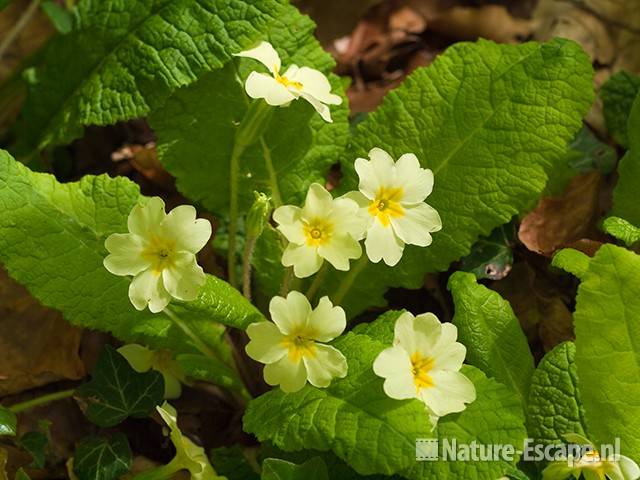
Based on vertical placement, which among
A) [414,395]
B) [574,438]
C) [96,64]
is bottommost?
[574,438]

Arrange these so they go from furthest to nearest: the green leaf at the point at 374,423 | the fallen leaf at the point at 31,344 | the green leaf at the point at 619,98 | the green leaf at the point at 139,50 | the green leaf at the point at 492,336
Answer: the green leaf at the point at 619,98
the fallen leaf at the point at 31,344
the green leaf at the point at 139,50
the green leaf at the point at 492,336
the green leaf at the point at 374,423

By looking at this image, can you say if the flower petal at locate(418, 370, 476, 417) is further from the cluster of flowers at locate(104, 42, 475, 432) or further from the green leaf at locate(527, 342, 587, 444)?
the green leaf at locate(527, 342, 587, 444)

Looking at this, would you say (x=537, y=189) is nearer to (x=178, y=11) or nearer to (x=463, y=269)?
(x=463, y=269)

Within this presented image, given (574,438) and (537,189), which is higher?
(537,189)

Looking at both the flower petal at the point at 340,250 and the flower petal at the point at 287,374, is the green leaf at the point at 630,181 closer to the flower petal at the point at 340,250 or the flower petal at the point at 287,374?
the flower petal at the point at 340,250

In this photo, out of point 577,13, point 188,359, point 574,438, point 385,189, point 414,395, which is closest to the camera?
point 414,395

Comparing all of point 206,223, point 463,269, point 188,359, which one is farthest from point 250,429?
point 463,269

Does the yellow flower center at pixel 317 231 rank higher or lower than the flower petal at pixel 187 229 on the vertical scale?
lower

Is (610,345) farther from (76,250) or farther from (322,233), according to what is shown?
(76,250)

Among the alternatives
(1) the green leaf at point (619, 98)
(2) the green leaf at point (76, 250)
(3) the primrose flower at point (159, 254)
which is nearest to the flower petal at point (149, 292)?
(3) the primrose flower at point (159, 254)
